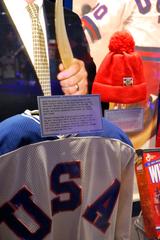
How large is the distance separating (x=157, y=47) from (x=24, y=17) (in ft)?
2.49

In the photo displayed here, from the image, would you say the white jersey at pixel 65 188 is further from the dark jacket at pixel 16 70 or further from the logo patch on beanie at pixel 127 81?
the logo patch on beanie at pixel 127 81

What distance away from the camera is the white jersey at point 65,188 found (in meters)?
0.64

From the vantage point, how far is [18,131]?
63cm

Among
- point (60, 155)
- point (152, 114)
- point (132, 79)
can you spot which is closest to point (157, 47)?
point (152, 114)

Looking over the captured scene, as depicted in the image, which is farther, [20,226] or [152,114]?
[152,114]

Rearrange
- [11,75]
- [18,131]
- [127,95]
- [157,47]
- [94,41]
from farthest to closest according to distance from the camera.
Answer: [157,47] < [94,41] < [127,95] < [11,75] < [18,131]

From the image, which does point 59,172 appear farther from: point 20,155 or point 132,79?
point 132,79

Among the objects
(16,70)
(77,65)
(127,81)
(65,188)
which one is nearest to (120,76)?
(127,81)

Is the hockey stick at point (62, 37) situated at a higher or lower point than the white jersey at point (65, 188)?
higher

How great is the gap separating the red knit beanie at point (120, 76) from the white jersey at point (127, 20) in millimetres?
196

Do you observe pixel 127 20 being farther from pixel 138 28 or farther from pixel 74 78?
pixel 74 78

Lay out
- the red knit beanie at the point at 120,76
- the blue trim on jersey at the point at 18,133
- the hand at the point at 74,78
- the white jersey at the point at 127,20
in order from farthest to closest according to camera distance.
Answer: the white jersey at the point at 127,20
the red knit beanie at the point at 120,76
the hand at the point at 74,78
the blue trim on jersey at the point at 18,133

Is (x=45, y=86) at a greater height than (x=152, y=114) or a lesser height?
greater

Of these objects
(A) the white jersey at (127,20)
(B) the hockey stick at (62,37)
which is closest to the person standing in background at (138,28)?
(A) the white jersey at (127,20)
